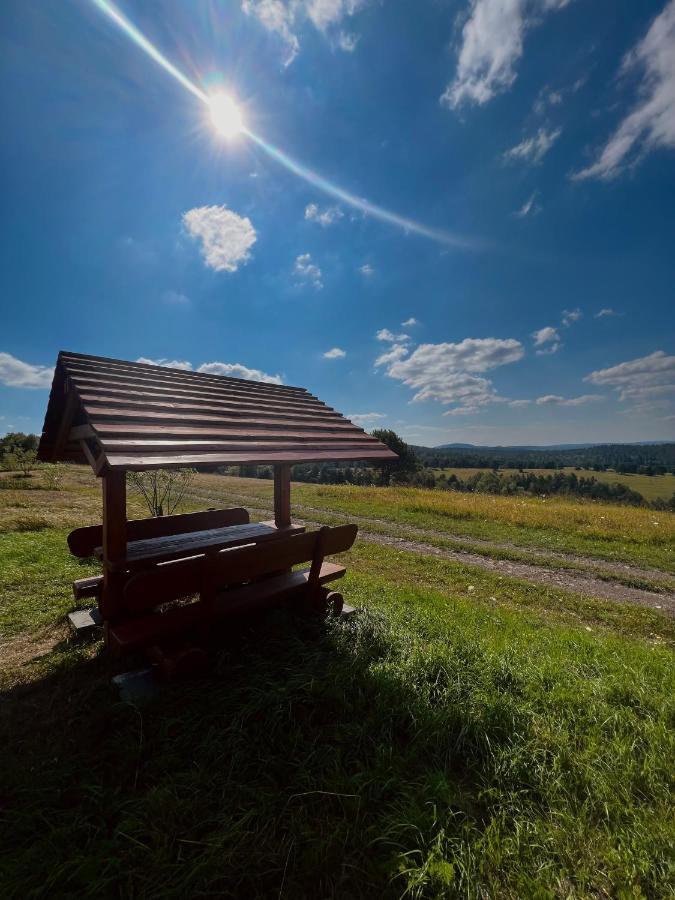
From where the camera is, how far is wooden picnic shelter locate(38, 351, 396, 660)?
3619 mm

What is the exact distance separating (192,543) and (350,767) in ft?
10.6

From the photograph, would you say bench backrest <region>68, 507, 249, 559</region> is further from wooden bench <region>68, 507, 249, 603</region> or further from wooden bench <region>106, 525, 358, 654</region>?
wooden bench <region>106, 525, 358, 654</region>

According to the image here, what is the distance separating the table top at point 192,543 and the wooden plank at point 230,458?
0.92 m

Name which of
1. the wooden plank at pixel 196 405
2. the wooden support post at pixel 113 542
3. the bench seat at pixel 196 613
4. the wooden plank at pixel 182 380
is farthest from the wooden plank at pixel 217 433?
the bench seat at pixel 196 613

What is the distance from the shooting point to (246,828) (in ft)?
7.47

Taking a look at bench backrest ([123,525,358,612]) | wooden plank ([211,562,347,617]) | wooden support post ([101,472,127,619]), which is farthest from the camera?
wooden plank ([211,562,347,617])

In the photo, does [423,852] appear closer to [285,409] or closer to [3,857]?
[3,857]

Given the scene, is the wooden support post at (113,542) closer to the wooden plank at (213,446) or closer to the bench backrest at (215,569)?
the bench backrest at (215,569)

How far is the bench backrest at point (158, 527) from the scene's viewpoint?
499cm

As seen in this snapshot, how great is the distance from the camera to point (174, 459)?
3.62 meters

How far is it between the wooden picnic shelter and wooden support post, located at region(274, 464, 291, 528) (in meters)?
0.02

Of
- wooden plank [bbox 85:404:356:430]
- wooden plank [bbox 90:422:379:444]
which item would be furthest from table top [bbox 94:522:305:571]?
wooden plank [bbox 85:404:356:430]

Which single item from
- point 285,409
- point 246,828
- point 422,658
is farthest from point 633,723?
point 285,409

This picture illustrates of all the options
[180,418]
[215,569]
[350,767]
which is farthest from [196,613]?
[180,418]
